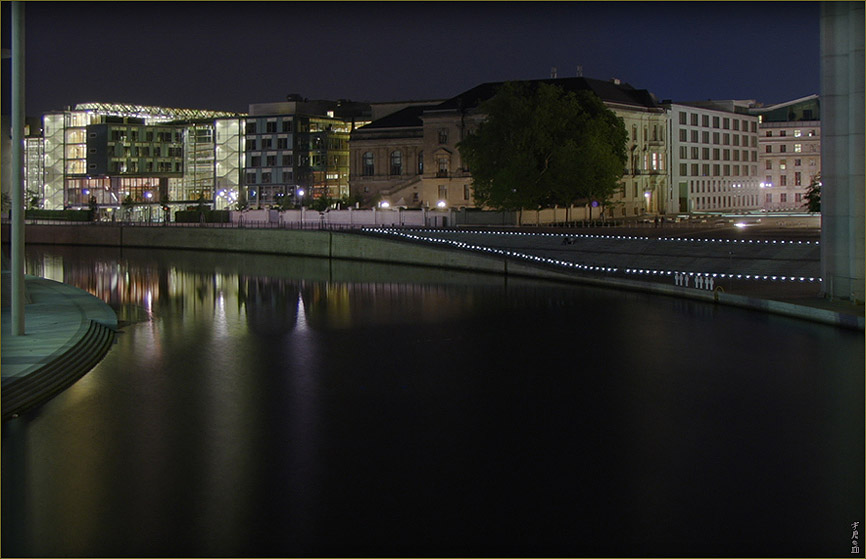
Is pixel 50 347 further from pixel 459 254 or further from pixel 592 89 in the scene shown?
pixel 592 89

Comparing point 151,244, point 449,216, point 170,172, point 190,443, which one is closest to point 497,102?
point 449,216

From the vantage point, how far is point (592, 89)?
306 feet

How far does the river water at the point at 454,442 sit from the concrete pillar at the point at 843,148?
324 centimetres

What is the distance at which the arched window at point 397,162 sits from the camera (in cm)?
10725

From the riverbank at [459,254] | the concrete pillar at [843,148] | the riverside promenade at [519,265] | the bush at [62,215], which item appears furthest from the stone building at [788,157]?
the concrete pillar at [843,148]

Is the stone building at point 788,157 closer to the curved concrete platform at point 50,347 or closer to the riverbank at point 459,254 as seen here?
the riverbank at point 459,254

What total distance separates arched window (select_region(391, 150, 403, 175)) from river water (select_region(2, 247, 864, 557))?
67291 millimetres

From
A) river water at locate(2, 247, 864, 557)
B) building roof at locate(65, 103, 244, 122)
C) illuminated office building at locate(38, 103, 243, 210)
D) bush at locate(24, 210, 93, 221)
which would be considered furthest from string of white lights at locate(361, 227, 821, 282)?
building roof at locate(65, 103, 244, 122)

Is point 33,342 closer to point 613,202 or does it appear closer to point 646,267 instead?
point 646,267

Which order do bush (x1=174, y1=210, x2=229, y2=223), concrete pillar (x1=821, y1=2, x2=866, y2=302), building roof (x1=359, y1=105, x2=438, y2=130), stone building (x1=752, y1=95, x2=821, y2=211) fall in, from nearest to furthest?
concrete pillar (x1=821, y1=2, x2=866, y2=302) → bush (x1=174, y1=210, x2=229, y2=223) → building roof (x1=359, y1=105, x2=438, y2=130) → stone building (x1=752, y1=95, x2=821, y2=211)

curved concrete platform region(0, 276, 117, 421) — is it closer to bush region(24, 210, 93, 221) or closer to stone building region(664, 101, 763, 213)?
bush region(24, 210, 93, 221)

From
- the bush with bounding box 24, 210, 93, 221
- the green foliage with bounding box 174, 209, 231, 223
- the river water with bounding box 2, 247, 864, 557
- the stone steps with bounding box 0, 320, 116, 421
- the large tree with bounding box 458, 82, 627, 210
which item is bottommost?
the river water with bounding box 2, 247, 864, 557

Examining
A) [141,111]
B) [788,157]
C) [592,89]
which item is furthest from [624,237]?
[141,111]

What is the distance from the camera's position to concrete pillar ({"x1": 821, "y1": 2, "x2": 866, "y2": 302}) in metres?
36.5
